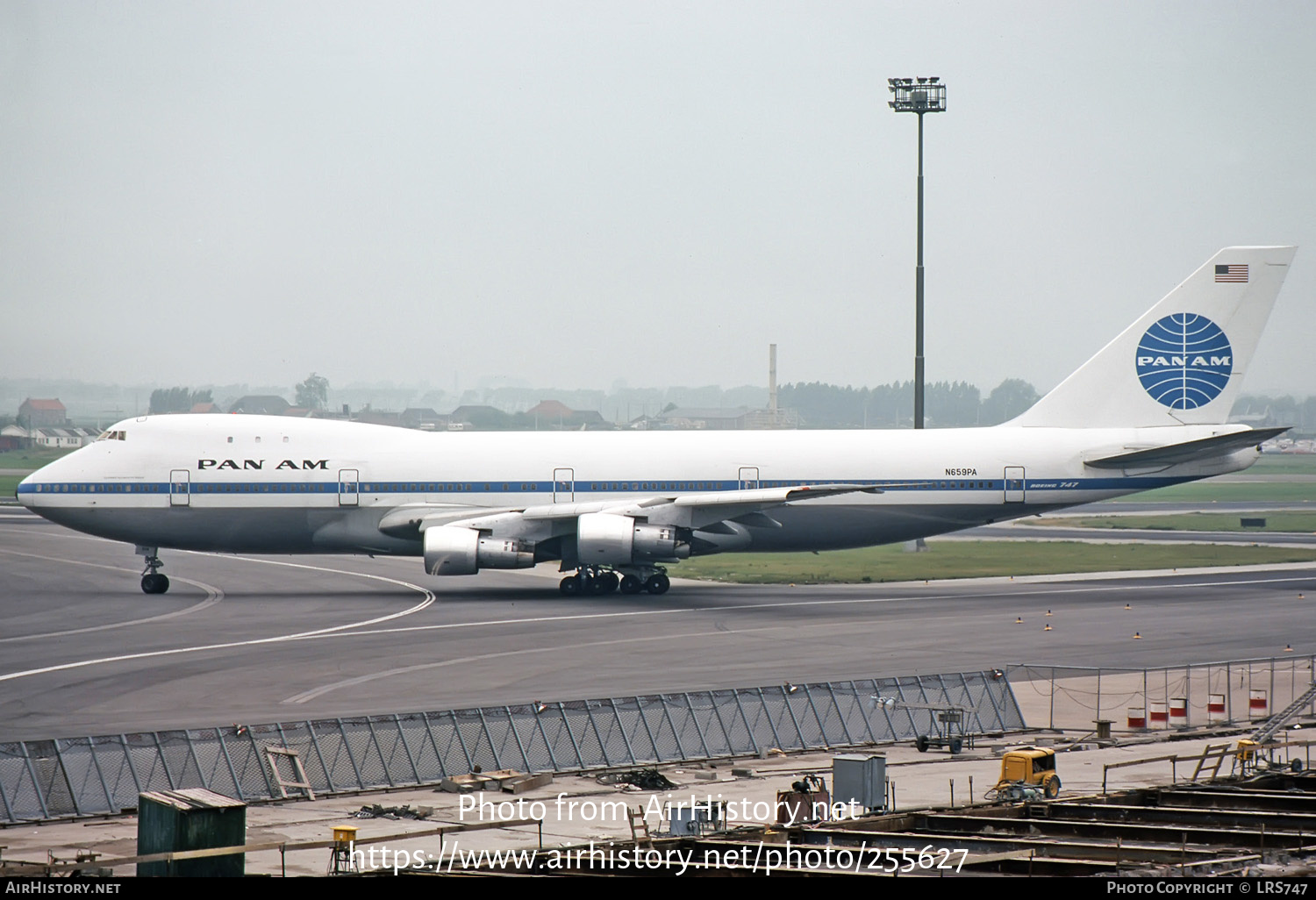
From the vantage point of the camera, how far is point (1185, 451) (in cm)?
4866

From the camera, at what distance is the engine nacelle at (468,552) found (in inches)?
1832

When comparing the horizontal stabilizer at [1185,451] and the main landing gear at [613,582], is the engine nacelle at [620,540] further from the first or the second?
the horizontal stabilizer at [1185,451]

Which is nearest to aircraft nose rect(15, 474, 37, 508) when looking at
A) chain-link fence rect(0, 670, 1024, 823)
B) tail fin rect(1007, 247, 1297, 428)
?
chain-link fence rect(0, 670, 1024, 823)

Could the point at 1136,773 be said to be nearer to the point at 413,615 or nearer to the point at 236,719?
the point at 236,719

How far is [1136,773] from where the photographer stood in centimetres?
2278

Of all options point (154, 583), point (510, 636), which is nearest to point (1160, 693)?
point (510, 636)

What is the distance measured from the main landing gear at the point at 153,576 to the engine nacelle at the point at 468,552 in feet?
35.0

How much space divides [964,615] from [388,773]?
25133mm

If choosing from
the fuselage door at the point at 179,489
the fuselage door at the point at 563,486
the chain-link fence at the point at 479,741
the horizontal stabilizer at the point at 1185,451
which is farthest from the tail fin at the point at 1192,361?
the fuselage door at the point at 179,489

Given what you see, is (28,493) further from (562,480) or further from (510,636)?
(510,636)

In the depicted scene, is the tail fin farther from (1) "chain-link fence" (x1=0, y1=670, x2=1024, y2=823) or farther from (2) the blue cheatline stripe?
(1) "chain-link fence" (x1=0, y1=670, x2=1024, y2=823)

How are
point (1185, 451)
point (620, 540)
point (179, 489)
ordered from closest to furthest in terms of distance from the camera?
point (620, 540)
point (1185, 451)
point (179, 489)

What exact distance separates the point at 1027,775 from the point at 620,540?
26.7 m

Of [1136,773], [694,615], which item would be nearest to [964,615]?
[694,615]
